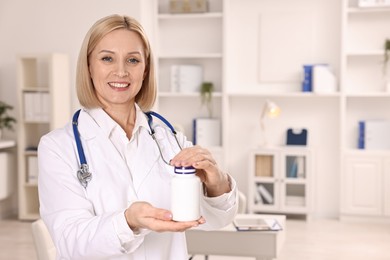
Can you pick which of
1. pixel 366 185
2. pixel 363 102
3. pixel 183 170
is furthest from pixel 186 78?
pixel 183 170

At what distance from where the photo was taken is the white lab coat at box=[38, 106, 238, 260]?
1.35 m

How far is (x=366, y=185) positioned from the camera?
6.04 meters

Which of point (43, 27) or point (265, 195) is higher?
point (43, 27)

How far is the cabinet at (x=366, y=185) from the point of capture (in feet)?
19.6

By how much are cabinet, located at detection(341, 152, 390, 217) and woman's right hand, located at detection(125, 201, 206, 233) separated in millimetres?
4996

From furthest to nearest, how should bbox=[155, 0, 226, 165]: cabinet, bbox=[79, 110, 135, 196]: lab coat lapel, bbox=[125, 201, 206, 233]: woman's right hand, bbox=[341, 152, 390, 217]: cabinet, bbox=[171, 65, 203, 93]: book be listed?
bbox=[155, 0, 226, 165]: cabinet, bbox=[171, 65, 203, 93]: book, bbox=[341, 152, 390, 217]: cabinet, bbox=[79, 110, 135, 196]: lab coat lapel, bbox=[125, 201, 206, 233]: woman's right hand

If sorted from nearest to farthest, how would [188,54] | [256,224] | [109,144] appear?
[109,144], [256,224], [188,54]

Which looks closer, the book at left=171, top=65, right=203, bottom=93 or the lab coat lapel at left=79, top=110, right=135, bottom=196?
the lab coat lapel at left=79, top=110, right=135, bottom=196

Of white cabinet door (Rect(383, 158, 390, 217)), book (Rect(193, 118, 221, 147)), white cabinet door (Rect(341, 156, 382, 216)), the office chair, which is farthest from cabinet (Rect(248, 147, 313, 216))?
the office chair

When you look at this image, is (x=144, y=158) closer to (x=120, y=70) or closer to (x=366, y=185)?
(x=120, y=70)

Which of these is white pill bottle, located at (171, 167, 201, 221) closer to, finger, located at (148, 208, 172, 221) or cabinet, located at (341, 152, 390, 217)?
finger, located at (148, 208, 172, 221)

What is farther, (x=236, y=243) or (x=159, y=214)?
(x=236, y=243)

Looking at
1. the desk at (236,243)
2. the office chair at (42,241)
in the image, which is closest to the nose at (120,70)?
the office chair at (42,241)

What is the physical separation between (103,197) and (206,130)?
4990mm
